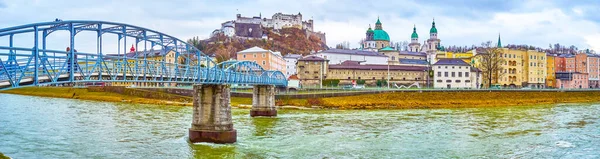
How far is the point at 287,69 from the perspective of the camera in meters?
135

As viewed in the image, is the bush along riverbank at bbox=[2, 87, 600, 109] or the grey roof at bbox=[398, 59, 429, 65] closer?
the bush along riverbank at bbox=[2, 87, 600, 109]

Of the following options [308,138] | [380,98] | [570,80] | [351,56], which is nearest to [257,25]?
[351,56]

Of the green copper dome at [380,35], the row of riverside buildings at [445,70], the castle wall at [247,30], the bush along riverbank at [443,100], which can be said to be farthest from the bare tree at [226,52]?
the bush along riverbank at [443,100]

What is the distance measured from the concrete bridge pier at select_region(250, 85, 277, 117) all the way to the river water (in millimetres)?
3556

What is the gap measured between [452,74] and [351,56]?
34.8m

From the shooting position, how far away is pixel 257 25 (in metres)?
181

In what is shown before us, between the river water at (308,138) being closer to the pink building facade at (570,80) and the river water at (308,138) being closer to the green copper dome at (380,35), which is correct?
the pink building facade at (570,80)

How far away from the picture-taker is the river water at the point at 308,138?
89.1ft

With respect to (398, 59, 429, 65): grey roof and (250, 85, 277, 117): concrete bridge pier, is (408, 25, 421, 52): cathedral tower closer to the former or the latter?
(398, 59, 429, 65): grey roof

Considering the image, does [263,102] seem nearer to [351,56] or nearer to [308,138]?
[308,138]

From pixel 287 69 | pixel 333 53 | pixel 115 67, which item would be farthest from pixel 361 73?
pixel 115 67

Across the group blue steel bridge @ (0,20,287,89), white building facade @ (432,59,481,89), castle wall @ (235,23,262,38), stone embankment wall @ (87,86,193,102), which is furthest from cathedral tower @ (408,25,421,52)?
blue steel bridge @ (0,20,287,89)

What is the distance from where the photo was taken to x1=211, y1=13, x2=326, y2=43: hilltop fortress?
580 ft

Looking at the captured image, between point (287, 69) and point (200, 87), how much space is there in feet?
337
